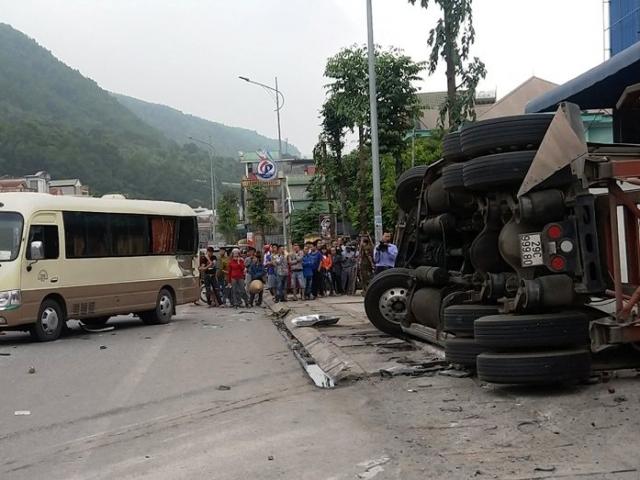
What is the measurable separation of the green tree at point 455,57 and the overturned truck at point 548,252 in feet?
44.1

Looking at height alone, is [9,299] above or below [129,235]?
below

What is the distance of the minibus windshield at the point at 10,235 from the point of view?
14.0m

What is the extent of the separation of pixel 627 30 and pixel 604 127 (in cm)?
560

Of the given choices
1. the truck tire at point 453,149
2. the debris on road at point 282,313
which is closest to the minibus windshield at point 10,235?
the debris on road at point 282,313

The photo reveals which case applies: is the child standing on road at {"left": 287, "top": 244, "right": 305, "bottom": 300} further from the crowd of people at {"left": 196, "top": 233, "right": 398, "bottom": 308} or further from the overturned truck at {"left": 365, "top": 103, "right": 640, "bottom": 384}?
the overturned truck at {"left": 365, "top": 103, "right": 640, "bottom": 384}

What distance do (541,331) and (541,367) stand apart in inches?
12.9

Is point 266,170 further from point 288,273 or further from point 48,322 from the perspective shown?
point 48,322

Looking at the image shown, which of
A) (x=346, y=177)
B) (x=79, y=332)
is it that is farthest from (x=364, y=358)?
(x=346, y=177)

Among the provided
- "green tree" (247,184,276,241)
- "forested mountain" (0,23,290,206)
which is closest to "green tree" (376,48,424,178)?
"green tree" (247,184,276,241)

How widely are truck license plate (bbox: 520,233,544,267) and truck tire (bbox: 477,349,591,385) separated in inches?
31.7

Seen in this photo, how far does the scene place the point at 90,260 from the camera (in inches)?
628

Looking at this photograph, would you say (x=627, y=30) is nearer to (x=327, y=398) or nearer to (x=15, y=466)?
(x=327, y=398)

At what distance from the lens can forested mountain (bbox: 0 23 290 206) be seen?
102 metres

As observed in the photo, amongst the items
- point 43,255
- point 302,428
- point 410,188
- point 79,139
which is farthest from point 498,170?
point 79,139
